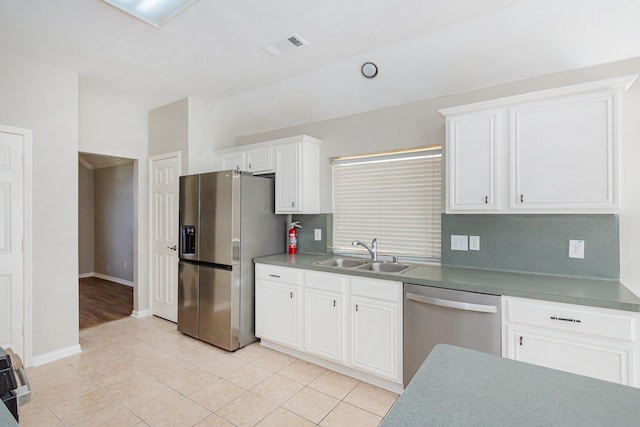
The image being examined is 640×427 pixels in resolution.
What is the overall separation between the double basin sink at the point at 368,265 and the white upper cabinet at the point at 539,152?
2.56 feet

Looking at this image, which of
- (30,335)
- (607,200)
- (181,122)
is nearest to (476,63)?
(607,200)

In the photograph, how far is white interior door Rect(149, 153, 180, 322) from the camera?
3941mm

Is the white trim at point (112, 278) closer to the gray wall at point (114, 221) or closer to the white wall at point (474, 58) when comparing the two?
the gray wall at point (114, 221)

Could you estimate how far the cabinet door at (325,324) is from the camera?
104 inches

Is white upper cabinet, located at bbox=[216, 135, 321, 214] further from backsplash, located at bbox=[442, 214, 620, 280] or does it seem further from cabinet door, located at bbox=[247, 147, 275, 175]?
backsplash, located at bbox=[442, 214, 620, 280]

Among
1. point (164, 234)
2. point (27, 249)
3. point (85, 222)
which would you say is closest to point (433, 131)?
point (164, 234)

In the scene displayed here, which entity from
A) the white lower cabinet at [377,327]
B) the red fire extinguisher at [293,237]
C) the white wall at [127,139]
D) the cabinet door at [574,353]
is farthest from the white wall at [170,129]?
the cabinet door at [574,353]

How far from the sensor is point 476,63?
2408 millimetres

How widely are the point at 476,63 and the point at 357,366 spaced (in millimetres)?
2540

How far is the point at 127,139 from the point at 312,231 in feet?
8.65

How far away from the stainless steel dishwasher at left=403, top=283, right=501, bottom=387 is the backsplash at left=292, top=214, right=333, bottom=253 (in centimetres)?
134

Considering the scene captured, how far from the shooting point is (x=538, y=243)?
2350mm

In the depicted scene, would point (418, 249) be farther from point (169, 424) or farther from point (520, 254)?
point (169, 424)

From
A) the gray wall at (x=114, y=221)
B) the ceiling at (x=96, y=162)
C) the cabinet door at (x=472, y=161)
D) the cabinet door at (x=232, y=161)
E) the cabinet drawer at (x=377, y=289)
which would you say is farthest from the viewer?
the ceiling at (x=96, y=162)
